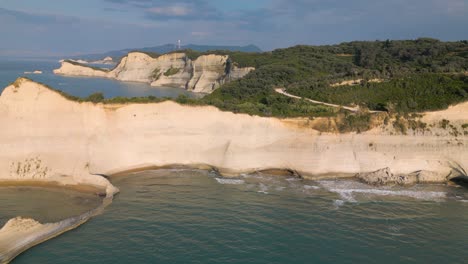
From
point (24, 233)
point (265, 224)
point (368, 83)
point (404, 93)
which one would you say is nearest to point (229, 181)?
point (265, 224)

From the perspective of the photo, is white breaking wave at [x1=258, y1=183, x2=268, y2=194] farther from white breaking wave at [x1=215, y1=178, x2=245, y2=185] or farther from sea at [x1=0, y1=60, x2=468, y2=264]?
white breaking wave at [x1=215, y1=178, x2=245, y2=185]

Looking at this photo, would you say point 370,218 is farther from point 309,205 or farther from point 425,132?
point 425,132

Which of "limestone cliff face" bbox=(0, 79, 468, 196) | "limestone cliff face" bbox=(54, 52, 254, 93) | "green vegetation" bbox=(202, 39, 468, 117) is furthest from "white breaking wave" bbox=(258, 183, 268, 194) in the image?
"limestone cliff face" bbox=(54, 52, 254, 93)

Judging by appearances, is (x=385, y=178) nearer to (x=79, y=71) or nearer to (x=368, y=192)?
(x=368, y=192)

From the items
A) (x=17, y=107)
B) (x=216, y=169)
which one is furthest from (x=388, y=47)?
(x=17, y=107)

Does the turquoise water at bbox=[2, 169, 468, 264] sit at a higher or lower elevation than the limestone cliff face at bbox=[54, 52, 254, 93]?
lower

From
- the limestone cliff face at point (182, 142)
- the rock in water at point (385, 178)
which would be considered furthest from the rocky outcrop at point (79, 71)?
the rock in water at point (385, 178)
